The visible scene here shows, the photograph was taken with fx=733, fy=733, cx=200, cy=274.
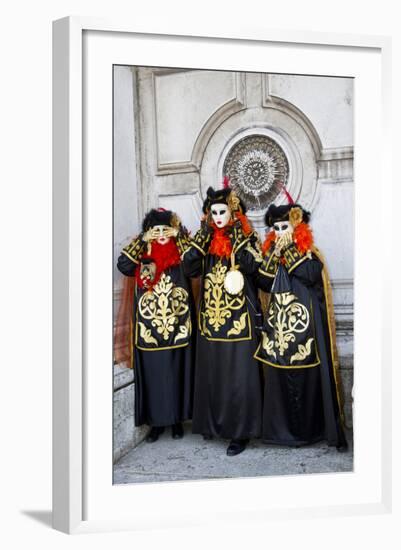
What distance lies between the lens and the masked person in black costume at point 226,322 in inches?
114

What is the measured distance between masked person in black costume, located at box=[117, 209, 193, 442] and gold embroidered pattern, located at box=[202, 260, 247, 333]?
3.1 inches

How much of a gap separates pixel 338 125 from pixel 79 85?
1027 mm

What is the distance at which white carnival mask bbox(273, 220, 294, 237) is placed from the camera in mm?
2953

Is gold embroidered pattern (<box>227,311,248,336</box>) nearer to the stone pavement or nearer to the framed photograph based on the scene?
the framed photograph

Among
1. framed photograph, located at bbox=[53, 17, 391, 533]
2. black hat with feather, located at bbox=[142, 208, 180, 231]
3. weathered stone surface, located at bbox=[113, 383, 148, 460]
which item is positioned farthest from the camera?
black hat with feather, located at bbox=[142, 208, 180, 231]

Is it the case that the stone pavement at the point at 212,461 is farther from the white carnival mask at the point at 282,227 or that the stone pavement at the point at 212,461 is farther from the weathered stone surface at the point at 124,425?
the white carnival mask at the point at 282,227

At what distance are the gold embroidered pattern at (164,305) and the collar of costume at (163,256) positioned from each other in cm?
2

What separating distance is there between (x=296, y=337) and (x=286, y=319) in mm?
82

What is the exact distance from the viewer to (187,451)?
2814 millimetres

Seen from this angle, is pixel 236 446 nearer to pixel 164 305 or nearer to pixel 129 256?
pixel 164 305

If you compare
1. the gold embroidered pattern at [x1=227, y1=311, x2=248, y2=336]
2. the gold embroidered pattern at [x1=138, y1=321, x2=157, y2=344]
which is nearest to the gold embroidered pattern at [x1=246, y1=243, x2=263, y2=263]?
the gold embroidered pattern at [x1=227, y1=311, x2=248, y2=336]

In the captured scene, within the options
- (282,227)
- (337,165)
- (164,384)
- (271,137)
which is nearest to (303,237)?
(282,227)

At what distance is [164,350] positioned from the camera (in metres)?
2.94

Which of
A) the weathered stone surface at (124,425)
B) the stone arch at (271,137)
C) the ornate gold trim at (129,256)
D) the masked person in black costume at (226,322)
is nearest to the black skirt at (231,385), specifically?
the masked person in black costume at (226,322)
